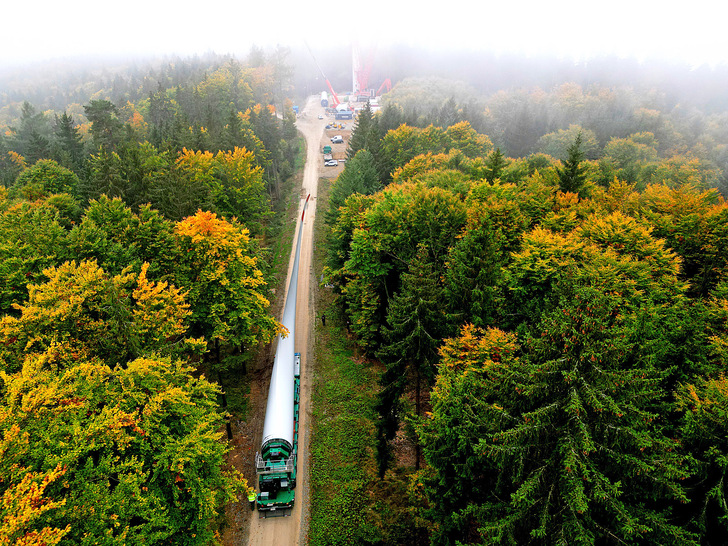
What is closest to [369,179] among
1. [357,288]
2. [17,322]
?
[357,288]

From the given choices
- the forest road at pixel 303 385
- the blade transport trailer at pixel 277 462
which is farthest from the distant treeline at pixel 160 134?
the blade transport trailer at pixel 277 462

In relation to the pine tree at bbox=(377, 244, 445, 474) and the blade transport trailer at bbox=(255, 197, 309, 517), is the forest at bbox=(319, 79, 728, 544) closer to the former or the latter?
the pine tree at bbox=(377, 244, 445, 474)

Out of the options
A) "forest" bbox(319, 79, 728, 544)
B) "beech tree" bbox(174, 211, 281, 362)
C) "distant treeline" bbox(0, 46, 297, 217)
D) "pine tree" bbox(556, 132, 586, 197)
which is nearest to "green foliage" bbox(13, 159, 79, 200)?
"distant treeline" bbox(0, 46, 297, 217)

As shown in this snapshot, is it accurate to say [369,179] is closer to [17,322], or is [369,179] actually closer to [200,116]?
Answer: [17,322]

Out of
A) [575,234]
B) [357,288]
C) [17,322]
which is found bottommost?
[357,288]

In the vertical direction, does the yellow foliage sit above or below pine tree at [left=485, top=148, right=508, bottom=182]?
below
